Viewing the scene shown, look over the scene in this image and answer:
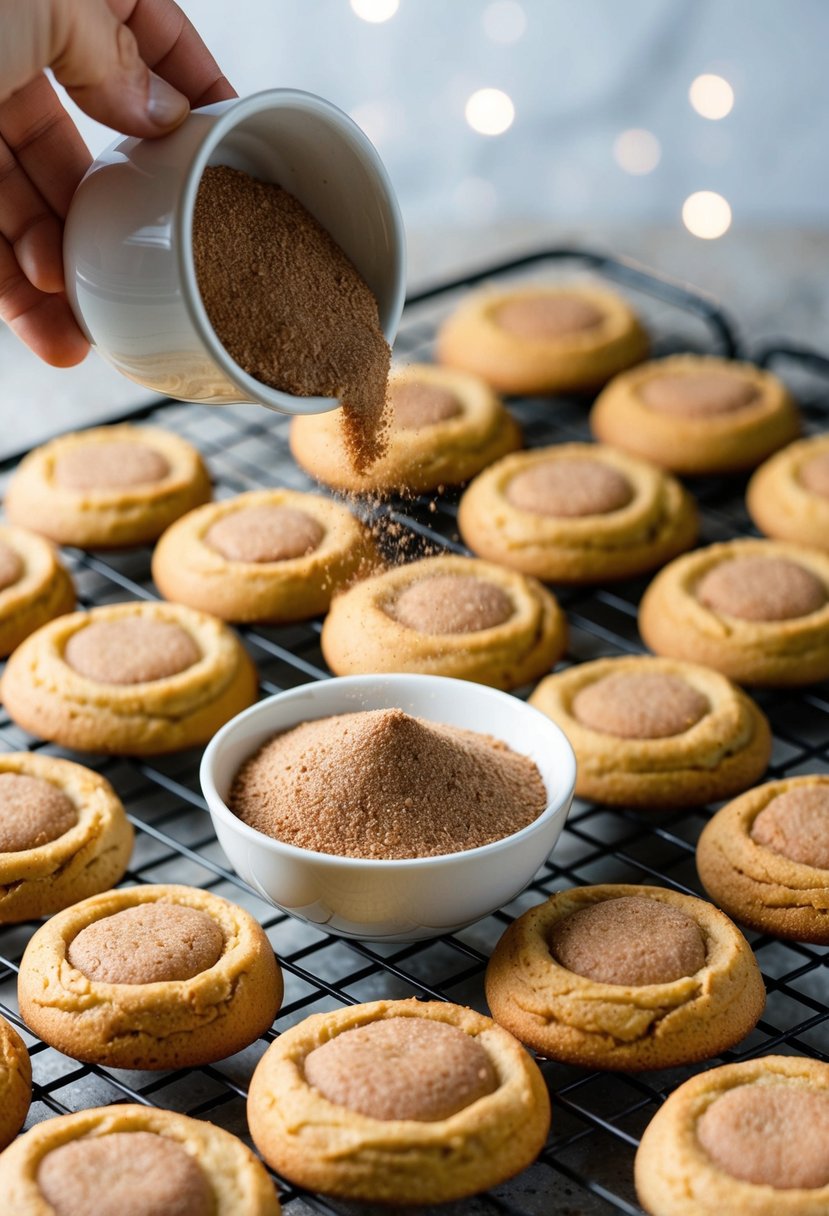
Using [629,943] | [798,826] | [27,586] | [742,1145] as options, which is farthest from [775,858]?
[27,586]

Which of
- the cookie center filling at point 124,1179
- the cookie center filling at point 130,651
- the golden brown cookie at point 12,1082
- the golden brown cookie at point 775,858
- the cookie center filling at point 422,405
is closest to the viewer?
the cookie center filling at point 124,1179

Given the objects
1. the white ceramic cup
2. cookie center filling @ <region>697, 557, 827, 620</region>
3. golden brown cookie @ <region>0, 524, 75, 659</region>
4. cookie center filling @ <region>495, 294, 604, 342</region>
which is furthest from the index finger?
cookie center filling @ <region>495, 294, 604, 342</region>

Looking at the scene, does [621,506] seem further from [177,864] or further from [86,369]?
[86,369]

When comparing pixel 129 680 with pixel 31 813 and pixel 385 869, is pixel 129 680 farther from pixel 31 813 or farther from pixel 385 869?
pixel 385 869

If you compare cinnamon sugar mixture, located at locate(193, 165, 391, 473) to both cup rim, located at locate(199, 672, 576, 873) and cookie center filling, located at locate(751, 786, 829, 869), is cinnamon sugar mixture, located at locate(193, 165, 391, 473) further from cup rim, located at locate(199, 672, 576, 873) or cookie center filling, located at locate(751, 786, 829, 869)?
cookie center filling, located at locate(751, 786, 829, 869)

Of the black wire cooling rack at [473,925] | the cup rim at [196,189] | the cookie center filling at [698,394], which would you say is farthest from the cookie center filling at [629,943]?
the cookie center filling at [698,394]

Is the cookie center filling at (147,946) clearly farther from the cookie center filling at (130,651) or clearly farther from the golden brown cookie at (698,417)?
the golden brown cookie at (698,417)

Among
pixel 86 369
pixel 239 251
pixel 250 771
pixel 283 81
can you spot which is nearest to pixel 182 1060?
pixel 250 771
